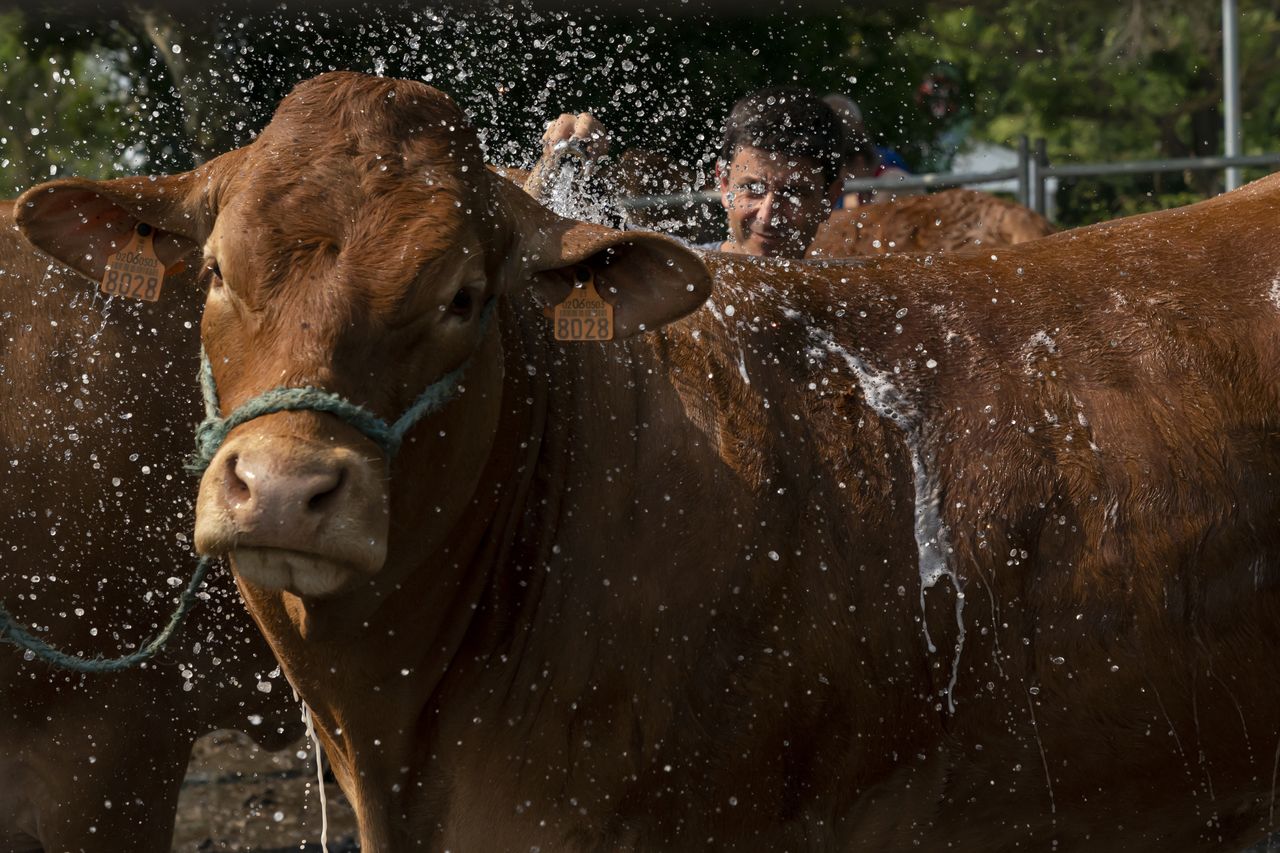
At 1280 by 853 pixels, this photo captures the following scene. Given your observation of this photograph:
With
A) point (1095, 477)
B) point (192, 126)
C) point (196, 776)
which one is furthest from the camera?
point (192, 126)

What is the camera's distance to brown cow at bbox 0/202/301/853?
432 cm

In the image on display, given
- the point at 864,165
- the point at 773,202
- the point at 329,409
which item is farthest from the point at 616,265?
the point at 864,165

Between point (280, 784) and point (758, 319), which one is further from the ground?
point (758, 319)

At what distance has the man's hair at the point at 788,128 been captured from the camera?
19.0ft

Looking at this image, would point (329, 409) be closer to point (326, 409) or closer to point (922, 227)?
point (326, 409)

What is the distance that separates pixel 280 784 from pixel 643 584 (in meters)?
4.09

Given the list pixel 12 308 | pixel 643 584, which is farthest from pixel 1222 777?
pixel 12 308

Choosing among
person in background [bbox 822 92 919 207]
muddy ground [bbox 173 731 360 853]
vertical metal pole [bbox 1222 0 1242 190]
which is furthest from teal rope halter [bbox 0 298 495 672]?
vertical metal pole [bbox 1222 0 1242 190]

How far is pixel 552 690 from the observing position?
11.1 feet

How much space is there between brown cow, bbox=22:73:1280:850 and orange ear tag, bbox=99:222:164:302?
0.08m

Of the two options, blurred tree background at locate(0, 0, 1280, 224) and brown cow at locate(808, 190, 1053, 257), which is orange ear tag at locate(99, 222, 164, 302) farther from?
brown cow at locate(808, 190, 1053, 257)

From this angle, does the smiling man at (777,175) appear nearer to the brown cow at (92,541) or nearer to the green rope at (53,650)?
the brown cow at (92,541)

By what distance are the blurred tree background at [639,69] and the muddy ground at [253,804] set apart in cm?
279

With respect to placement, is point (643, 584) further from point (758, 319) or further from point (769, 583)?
point (758, 319)
